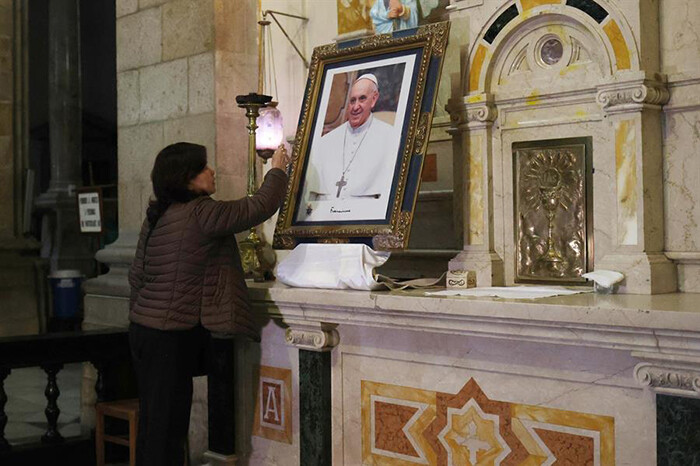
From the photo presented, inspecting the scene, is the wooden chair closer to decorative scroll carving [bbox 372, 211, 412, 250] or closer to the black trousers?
the black trousers

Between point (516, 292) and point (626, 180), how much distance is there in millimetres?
627

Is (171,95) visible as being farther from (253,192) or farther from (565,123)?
(565,123)

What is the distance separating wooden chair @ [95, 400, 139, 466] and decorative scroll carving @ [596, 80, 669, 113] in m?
2.79

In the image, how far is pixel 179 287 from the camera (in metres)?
3.87

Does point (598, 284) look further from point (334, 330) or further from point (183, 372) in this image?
point (183, 372)

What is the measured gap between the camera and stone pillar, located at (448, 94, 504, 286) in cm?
405

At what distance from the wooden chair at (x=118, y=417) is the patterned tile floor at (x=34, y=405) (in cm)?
69

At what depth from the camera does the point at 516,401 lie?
131 inches

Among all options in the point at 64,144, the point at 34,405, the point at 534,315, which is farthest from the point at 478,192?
the point at 64,144

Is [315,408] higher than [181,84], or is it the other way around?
[181,84]

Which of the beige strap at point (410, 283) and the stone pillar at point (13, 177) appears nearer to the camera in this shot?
the beige strap at point (410, 283)

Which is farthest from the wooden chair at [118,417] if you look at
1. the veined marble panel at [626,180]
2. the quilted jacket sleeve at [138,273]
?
the veined marble panel at [626,180]

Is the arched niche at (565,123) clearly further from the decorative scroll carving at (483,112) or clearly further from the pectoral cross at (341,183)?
the pectoral cross at (341,183)

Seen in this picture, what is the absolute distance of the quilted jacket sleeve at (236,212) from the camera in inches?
150
